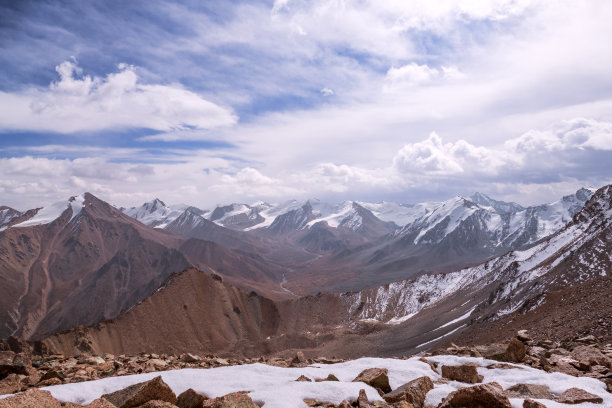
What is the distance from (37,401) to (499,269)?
108 m

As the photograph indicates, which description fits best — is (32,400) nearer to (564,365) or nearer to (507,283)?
(564,365)

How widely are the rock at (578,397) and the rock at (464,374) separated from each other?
8.88 feet

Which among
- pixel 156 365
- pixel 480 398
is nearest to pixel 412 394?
pixel 480 398

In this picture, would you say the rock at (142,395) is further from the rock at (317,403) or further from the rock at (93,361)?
the rock at (93,361)

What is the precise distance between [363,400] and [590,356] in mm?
11284

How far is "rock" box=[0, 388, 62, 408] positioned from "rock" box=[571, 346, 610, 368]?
17.4 metres

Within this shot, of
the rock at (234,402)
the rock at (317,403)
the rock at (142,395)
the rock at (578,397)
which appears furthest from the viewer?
the rock at (578,397)

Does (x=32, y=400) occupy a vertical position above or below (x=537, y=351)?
above

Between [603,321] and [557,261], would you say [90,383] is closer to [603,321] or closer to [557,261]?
[603,321]

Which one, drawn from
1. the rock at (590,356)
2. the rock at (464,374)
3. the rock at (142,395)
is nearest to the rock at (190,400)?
the rock at (142,395)

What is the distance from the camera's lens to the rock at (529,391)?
11.0m

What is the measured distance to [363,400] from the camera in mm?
10016

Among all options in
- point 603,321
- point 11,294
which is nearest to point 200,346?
point 603,321

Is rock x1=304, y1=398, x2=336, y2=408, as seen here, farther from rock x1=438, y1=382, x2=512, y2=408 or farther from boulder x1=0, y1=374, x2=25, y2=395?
boulder x1=0, y1=374, x2=25, y2=395
